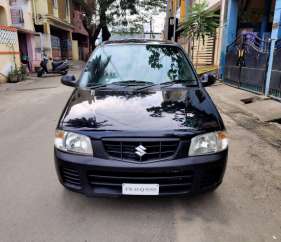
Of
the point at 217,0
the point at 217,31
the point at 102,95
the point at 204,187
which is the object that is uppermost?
the point at 217,0

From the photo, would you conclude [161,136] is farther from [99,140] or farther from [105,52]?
[105,52]

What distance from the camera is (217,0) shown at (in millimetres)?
15906

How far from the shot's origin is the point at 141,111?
2.93 meters

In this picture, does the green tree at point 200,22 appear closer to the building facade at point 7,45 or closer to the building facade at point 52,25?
the building facade at point 7,45

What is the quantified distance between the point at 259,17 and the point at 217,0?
253 cm

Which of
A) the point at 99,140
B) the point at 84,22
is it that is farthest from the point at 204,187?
the point at 84,22

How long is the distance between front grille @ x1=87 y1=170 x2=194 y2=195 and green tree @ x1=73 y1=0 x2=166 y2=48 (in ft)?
95.8

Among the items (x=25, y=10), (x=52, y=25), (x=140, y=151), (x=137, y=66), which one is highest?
(x=25, y=10)

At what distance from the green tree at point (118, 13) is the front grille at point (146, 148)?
2916 cm

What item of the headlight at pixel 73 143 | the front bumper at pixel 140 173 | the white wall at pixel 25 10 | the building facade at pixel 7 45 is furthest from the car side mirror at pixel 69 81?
the white wall at pixel 25 10

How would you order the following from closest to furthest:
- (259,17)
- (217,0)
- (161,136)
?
(161,136)
(259,17)
(217,0)

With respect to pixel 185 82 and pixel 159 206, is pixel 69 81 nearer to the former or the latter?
pixel 185 82

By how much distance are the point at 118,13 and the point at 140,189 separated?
30.5 m

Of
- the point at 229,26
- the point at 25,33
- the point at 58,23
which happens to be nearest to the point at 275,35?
the point at 229,26
